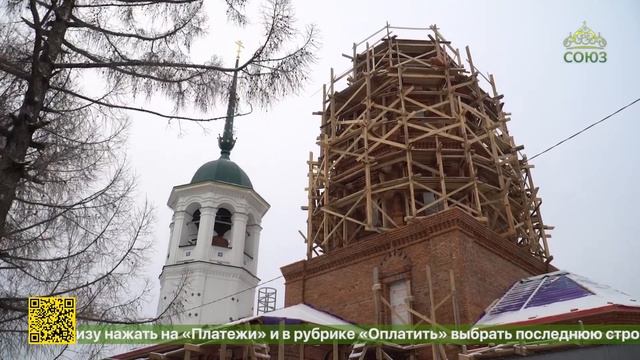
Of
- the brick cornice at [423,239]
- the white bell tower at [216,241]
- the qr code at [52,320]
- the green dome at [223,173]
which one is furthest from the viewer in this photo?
the green dome at [223,173]

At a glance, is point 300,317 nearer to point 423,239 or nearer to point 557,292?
point 423,239

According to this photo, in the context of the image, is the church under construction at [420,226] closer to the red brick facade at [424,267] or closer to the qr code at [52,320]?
the red brick facade at [424,267]

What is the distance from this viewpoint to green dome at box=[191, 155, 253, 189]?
75.2 feet

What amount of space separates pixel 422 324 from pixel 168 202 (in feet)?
47.4

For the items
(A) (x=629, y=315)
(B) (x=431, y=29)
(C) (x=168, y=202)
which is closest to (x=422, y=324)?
(A) (x=629, y=315)

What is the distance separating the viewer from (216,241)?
2166cm

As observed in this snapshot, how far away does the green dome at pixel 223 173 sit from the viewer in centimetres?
2291

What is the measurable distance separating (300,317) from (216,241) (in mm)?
10534

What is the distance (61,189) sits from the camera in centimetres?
581

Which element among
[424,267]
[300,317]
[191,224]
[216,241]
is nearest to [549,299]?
[424,267]

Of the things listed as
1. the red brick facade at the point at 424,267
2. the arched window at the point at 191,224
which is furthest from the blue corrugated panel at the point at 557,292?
the arched window at the point at 191,224

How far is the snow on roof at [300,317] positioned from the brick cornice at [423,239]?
3.82 feet

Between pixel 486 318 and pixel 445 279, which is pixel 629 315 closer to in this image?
pixel 486 318

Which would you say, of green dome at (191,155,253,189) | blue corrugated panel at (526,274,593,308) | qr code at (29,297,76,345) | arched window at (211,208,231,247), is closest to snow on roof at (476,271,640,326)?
blue corrugated panel at (526,274,593,308)
